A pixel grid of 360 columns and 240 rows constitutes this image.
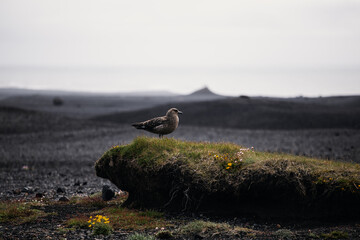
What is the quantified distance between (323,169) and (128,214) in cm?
581

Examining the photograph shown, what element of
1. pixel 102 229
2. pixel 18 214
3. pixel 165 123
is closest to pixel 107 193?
pixel 18 214

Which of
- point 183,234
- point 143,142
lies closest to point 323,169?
point 183,234

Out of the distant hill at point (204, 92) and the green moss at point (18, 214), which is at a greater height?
the distant hill at point (204, 92)

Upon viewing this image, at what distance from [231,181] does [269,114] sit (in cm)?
3367

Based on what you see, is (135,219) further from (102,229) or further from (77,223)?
(77,223)

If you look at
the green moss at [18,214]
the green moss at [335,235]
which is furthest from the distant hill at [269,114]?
the green moss at [18,214]

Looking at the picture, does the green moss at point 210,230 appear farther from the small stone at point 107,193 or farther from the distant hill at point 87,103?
the distant hill at point 87,103

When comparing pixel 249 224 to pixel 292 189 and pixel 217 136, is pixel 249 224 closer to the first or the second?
pixel 292 189

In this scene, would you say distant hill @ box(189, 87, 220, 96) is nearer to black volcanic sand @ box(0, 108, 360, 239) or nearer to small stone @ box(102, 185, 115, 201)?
black volcanic sand @ box(0, 108, 360, 239)

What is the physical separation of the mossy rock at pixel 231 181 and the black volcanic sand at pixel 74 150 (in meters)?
0.51

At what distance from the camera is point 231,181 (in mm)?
10148

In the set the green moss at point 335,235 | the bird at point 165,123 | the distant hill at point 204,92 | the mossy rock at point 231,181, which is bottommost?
the green moss at point 335,235

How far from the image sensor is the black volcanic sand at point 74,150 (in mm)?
9844

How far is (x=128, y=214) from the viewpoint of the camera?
10688 millimetres
